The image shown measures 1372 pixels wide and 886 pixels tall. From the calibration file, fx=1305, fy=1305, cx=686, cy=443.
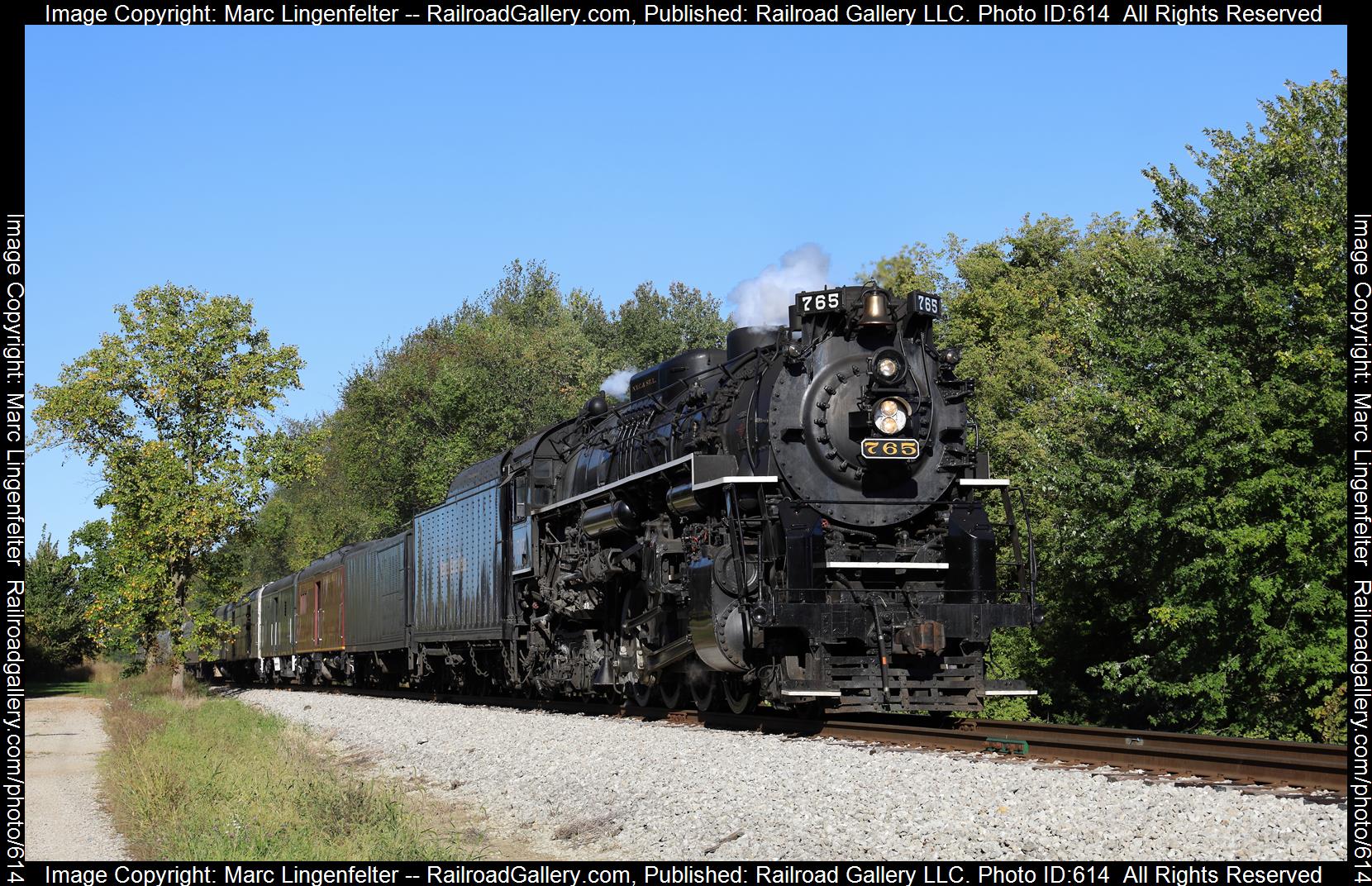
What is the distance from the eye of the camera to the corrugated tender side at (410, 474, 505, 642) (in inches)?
771

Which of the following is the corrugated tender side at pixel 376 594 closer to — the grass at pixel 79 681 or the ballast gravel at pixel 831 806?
the grass at pixel 79 681

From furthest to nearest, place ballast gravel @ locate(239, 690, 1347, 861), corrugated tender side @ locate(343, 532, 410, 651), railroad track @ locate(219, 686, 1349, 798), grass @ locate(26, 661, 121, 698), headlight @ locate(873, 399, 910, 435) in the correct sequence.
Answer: grass @ locate(26, 661, 121, 698) < corrugated tender side @ locate(343, 532, 410, 651) < headlight @ locate(873, 399, 910, 435) < railroad track @ locate(219, 686, 1349, 798) < ballast gravel @ locate(239, 690, 1347, 861)

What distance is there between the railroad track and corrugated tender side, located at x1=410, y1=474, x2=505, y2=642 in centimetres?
478

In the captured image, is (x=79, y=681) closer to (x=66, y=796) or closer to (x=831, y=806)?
(x=66, y=796)

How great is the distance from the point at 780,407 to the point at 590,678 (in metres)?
5.73

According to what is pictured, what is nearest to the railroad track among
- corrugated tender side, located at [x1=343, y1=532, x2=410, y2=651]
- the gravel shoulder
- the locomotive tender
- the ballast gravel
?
the locomotive tender

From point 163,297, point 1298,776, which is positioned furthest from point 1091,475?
point 163,297

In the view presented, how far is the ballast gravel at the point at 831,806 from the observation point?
6.70 meters

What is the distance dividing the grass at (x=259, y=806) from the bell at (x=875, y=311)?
6320 millimetres

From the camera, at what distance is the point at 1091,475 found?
2005 centimetres

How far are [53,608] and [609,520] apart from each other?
148 feet

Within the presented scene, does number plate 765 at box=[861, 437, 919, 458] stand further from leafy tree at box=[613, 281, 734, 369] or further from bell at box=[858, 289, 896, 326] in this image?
leafy tree at box=[613, 281, 734, 369]

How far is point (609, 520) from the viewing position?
51.4ft
